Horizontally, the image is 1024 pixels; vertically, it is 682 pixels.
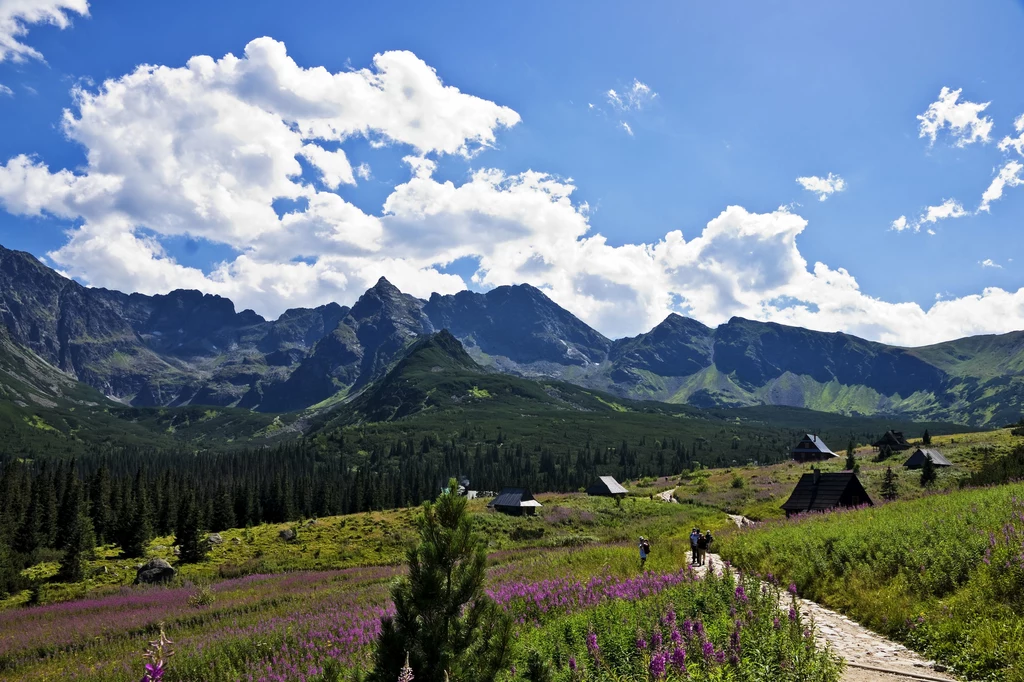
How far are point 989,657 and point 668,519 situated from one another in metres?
51.3

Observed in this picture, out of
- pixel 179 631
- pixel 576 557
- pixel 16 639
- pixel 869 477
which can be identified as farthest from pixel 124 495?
pixel 869 477

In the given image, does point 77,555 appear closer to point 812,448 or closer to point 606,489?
point 606,489

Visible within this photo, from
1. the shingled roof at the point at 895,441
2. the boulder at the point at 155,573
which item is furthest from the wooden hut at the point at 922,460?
the boulder at the point at 155,573

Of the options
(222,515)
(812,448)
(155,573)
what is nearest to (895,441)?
(812,448)

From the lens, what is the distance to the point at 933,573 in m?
13.5

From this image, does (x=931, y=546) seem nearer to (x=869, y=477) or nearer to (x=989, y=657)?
(x=989, y=657)

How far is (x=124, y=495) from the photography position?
8200 centimetres

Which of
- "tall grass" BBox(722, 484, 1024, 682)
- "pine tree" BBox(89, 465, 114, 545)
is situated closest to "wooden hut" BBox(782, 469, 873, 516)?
"tall grass" BBox(722, 484, 1024, 682)

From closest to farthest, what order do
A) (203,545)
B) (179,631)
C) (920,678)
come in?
(920,678), (179,631), (203,545)

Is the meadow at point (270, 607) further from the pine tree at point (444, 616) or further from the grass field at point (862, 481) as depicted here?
the grass field at point (862, 481)

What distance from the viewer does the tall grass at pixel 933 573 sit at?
1029 centimetres

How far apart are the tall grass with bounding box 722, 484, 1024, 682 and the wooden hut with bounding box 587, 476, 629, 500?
216 ft

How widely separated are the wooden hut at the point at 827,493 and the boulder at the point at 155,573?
155ft

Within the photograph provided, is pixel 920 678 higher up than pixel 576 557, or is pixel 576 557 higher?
pixel 920 678
